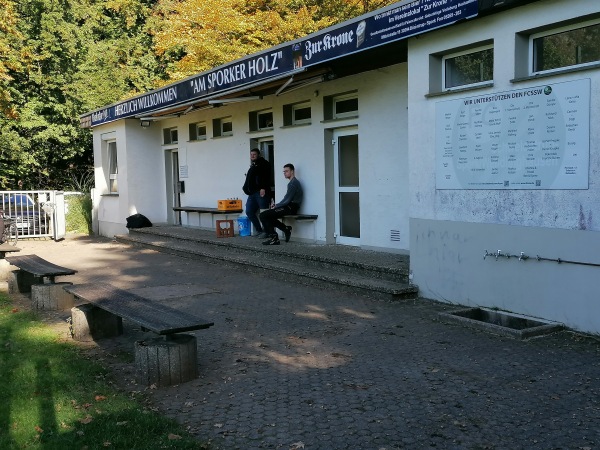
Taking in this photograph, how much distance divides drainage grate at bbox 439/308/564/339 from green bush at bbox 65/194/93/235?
1590 centimetres

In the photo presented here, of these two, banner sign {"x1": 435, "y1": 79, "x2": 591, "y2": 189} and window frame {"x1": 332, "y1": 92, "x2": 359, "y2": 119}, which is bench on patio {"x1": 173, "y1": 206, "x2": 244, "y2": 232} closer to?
window frame {"x1": 332, "y1": 92, "x2": 359, "y2": 119}

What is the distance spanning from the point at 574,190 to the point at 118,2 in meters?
25.1

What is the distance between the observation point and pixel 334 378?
5.56 m

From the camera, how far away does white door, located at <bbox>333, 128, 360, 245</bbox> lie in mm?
11648

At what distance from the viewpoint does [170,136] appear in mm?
18406

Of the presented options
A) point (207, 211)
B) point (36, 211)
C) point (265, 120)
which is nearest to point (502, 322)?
point (265, 120)

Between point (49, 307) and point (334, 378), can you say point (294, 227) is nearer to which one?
point (49, 307)

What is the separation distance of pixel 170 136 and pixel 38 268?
968cm

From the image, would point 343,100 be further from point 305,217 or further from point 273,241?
point 273,241

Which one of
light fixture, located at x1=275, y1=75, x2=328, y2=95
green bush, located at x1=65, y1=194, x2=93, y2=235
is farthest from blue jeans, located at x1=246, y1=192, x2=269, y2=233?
green bush, located at x1=65, y1=194, x2=93, y2=235

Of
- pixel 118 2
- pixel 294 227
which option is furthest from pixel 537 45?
A: pixel 118 2

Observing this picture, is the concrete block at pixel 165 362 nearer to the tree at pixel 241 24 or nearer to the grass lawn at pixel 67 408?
the grass lawn at pixel 67 408

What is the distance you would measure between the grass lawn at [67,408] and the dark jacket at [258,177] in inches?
280

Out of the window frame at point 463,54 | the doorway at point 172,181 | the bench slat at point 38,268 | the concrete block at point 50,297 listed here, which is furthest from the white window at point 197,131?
the window frame at point 463,54
